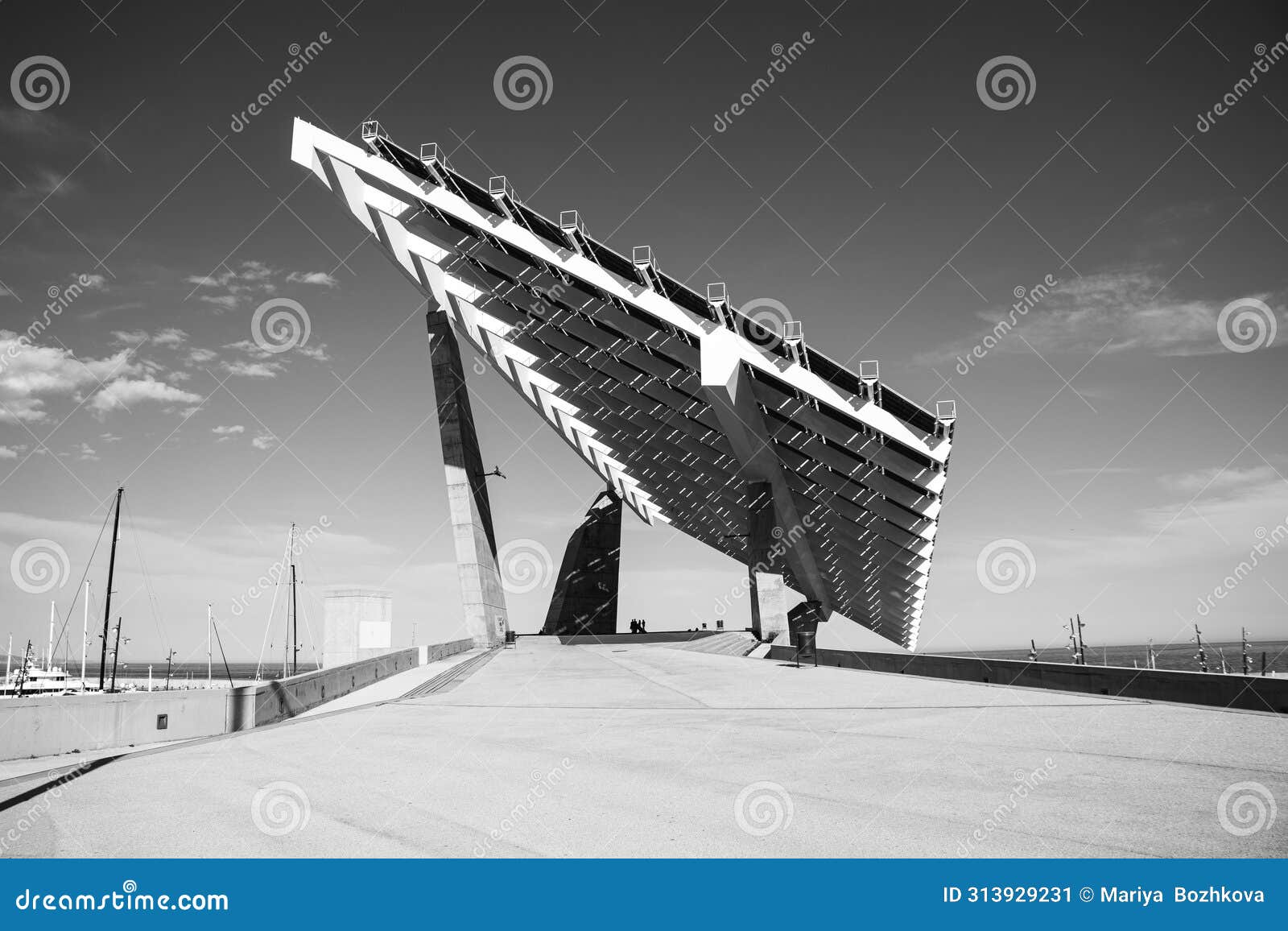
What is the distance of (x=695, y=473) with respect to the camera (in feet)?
124

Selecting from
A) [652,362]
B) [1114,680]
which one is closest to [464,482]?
[652,362]

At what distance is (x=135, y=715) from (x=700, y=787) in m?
5.46

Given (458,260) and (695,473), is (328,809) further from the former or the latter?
(695,473)

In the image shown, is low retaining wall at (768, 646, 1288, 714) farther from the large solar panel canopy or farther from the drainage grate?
the large solar panel canopy

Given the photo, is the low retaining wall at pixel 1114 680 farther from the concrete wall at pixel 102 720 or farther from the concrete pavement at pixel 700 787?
the concrete wall at pixel 102 720

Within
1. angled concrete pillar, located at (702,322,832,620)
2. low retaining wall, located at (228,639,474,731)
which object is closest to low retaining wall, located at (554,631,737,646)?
angled concrete pillar, located at (702,322,832,620)

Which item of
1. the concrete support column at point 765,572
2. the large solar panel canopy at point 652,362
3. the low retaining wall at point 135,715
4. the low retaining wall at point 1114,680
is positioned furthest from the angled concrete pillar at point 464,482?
the low retaining wall at point 135,715

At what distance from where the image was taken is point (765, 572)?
31.6 m

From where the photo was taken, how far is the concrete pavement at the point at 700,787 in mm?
3945

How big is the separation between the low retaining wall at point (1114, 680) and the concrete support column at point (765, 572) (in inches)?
603

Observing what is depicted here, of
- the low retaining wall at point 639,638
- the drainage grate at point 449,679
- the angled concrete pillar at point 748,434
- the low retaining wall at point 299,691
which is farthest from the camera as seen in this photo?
the low retaining wall at point 639,638

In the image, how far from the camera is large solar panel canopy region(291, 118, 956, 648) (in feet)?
69.9

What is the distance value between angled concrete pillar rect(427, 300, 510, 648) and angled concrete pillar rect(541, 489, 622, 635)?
16.5 metres

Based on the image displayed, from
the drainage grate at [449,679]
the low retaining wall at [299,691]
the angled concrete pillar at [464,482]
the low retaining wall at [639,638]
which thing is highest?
the angled concrete pillar at [464,482]
